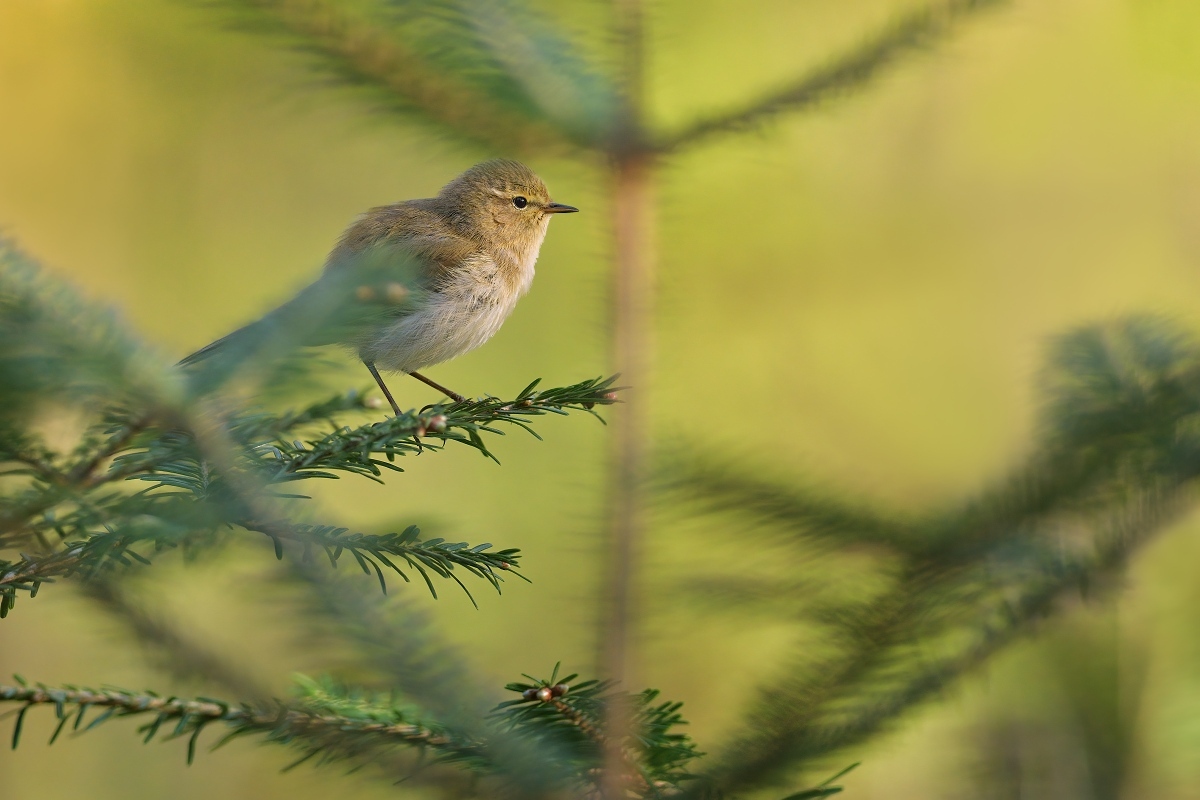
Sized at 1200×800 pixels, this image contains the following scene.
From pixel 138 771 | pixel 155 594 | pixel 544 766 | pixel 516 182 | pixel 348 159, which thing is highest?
pixel 348 159

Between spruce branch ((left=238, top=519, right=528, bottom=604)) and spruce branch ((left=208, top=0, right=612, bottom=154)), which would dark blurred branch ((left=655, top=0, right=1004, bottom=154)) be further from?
spruce branch ((left=238, top=519, right=528, bottom=604))

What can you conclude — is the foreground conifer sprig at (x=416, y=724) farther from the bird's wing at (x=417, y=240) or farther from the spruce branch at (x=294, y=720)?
the bird's wing at (x=417, y=240)

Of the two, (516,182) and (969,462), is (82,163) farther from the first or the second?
(969,462)

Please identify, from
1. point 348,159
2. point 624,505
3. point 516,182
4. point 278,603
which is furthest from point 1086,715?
point 348,159

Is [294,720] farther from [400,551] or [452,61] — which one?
[452,61]

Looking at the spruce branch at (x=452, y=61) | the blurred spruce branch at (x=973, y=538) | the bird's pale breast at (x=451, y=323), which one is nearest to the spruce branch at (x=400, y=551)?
the blurred spruce branch at (x=973, y=538)

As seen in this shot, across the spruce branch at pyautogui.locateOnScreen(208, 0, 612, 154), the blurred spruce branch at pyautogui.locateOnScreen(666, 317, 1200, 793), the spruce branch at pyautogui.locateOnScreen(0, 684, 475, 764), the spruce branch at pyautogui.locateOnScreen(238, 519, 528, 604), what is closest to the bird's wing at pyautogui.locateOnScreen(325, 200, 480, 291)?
the spruce branch at pyautogui.locateOnScreen(208, 0, 612, 154)

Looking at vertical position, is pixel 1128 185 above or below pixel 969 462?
above
